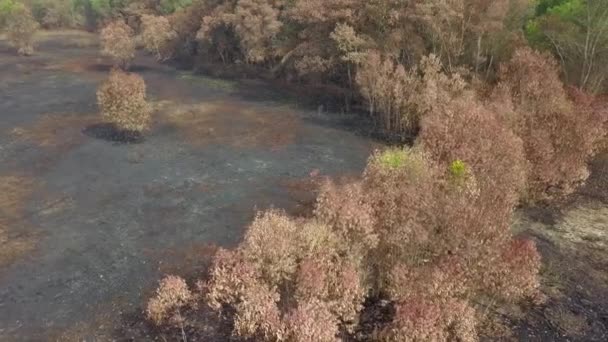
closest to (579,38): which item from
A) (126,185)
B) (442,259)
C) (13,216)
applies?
(442,259)

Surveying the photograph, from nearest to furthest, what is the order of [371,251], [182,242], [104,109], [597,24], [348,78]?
1. [371,251]
2. [182,242]
3. [597,24]
4. [104,109]
5. [348,78]

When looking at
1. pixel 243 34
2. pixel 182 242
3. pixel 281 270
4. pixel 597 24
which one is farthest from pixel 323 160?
pixel 243 34

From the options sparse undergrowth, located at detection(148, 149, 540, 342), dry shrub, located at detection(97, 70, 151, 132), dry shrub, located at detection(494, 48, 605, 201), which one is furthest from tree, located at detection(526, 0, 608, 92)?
dry shrub, located at detection(97, 70, 151, 132)

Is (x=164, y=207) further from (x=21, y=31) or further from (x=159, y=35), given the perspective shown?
(x=21, y=31)

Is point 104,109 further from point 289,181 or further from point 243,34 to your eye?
point 243,34

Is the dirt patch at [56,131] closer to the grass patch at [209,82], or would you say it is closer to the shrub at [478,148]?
the grass patch at [209,82]
